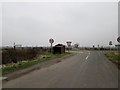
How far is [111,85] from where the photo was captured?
28.2ft

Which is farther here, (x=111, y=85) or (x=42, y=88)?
(x=111, y=85)

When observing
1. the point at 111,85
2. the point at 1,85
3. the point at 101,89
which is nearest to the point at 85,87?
the point at 101,89

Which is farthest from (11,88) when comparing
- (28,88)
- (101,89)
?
(101,89)

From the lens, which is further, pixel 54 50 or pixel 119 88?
pixel 54 50

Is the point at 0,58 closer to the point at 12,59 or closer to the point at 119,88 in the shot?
the point at 12,59

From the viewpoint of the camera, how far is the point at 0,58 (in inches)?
766

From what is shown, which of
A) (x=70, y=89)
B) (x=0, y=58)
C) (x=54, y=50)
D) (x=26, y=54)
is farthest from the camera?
(x=54, y=50)

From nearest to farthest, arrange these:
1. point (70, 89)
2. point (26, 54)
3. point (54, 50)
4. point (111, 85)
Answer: point (70, 89) → point (111, 85) → point (26, 54) → point (54, 50)

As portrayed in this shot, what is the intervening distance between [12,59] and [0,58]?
50.1 inches

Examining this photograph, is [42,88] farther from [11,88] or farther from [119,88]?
[119,88]

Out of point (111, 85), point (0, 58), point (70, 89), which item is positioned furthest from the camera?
point (0, 58)

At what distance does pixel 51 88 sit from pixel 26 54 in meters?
17.8

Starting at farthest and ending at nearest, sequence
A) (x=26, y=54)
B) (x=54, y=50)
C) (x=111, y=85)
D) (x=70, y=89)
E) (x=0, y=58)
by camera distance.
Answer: (x=54, y=50) < (x=26, y=54) < (x=0, y=58) < (x=111, y=85) < (x=70, y=89)

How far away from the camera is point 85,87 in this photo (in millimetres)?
8086
